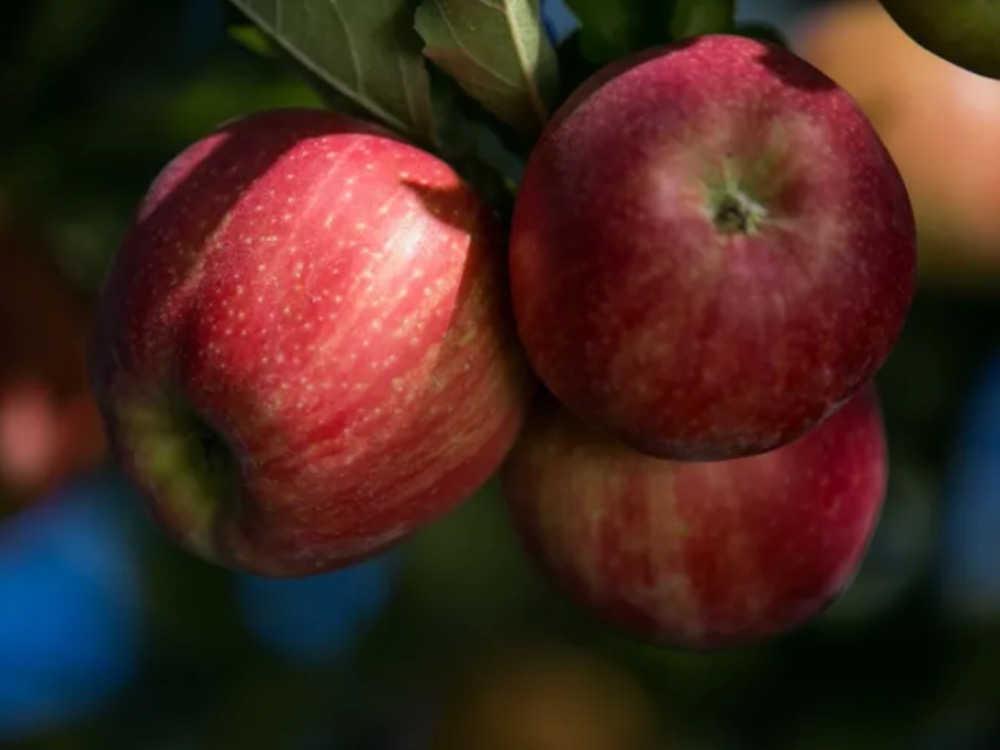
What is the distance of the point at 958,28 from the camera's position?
2.15 ft

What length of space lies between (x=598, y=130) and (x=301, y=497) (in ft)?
0.75

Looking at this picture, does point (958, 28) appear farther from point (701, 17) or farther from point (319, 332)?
point (319, 332)

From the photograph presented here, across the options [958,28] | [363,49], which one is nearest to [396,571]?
[363,49]

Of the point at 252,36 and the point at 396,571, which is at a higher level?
the point at 252,36

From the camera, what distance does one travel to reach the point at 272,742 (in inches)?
75.4

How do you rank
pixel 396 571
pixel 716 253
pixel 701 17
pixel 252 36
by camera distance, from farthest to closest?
pixel 396 571, pixel 252 36, pixel 701 17, pixel 716 253

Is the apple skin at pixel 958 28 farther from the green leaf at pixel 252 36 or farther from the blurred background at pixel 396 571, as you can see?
the green leaf at pixel 252 36

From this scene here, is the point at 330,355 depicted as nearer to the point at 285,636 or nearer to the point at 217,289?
the point at 217,289

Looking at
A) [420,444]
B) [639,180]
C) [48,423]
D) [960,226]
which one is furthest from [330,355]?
[960,226]

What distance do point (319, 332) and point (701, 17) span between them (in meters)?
0.26

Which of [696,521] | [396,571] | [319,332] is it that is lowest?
[396,571]

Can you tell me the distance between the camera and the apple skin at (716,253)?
0.59m

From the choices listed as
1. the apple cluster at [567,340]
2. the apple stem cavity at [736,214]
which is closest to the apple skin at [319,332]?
the apple cluster at [567,340]

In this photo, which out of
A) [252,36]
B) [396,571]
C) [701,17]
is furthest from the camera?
[396,571]
